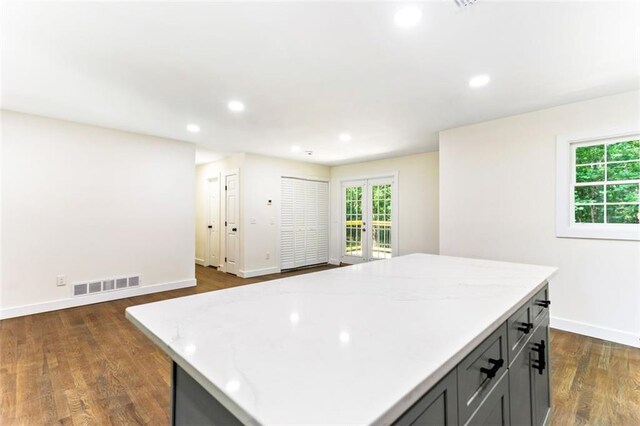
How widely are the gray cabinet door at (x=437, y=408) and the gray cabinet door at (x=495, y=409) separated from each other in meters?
0.14

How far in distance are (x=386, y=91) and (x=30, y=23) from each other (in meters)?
2.62

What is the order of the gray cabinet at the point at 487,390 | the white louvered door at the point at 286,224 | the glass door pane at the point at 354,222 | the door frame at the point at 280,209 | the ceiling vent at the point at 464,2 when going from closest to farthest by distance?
1. the gray cabinet at the point at 487,390
2. the ceiling vent at the point at 464,2
3. the door frame at the point at 280,209
4. the white louvered door at the point at 286,224
5. the glass door pane at the point at 354,222

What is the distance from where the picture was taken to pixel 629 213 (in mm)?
2879

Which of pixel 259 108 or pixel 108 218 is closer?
pixel 259 108

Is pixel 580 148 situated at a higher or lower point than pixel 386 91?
lower

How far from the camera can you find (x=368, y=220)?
6383 mm

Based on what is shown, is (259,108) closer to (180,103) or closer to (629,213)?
(180,103)

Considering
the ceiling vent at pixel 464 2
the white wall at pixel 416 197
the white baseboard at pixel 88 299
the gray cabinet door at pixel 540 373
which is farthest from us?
the white wall at pixel 416 197

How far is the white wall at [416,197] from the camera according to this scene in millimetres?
5324

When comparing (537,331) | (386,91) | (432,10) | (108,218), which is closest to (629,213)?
(537,331)

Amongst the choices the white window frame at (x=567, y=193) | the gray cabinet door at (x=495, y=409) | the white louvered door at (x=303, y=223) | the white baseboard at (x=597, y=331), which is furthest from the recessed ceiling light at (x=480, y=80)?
the white louvered door at (x=303, y=223)

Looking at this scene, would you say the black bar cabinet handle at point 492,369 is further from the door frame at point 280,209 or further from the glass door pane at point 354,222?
the glass door pane at point 354,222

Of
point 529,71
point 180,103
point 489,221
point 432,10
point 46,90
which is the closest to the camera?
point 432,10

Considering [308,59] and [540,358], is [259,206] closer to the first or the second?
[308,59]
